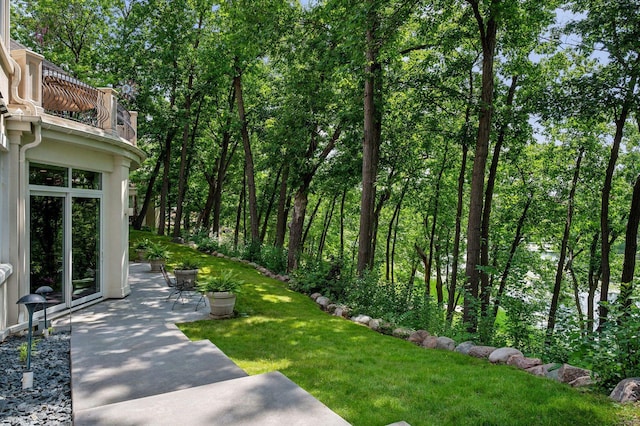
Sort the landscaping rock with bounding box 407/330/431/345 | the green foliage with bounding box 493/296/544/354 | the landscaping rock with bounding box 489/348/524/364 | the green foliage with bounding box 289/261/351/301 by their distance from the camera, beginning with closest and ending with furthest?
the landscaping rock with bounding box 489/348/524/364 < the green foliage with bounding box 493/296/544/354 < the landscaping rock with bounding box 407/330/431/345 < the green foliage with bounding box 289/261/351/301

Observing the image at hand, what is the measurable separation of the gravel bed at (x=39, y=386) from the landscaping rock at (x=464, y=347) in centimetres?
534

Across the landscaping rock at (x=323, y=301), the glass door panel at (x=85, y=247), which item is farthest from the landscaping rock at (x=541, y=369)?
the glass door panel at (x=85, y=247)

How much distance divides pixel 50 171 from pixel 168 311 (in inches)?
136

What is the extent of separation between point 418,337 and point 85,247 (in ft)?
22.2

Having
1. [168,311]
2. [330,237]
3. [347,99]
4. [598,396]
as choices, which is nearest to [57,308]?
[168,311]

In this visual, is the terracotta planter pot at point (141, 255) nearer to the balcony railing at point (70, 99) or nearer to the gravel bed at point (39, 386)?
the balcony railing at point (70, 99)

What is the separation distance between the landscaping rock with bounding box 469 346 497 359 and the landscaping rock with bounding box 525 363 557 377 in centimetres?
76

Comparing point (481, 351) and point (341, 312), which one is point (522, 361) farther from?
point (341, 312)

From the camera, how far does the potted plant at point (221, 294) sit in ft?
27.1

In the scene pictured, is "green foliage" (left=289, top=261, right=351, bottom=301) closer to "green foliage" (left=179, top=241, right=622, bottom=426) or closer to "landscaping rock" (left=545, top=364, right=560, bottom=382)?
"green foliage" (left=179, top=241, right=622, bottom=426)

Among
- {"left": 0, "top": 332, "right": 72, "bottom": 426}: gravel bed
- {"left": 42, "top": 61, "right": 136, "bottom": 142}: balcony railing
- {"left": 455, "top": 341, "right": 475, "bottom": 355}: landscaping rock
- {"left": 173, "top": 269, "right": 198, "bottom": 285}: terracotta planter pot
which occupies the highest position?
{"left": 42, "top": 61, "right": 136, "bottom": 142}: balcony railing

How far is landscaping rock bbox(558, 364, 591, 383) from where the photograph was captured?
4941 millimetres

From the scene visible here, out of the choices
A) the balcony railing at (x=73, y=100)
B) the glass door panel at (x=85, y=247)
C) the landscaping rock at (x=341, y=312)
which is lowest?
the landscaping rock at (x=341, y=312)

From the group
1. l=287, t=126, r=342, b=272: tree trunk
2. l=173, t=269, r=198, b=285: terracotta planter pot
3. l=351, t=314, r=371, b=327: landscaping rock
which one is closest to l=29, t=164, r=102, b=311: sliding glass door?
l=173, t=269, r=198, b=285: terracotta planter pot
